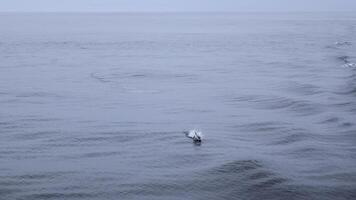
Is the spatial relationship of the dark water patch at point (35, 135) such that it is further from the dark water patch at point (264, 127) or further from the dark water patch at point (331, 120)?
the dark water patch at point (331, 120)

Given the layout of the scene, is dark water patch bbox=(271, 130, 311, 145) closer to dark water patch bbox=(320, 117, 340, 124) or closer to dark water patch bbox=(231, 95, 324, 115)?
dark water patch bbox=(320, 117, 340, 124)

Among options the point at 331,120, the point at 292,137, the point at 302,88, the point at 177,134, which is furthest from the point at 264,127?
the point at 302,88

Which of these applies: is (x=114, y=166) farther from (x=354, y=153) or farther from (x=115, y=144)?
(x=354, y=153)

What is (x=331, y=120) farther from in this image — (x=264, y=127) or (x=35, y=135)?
(x=35, y=135)

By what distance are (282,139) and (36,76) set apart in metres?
28.0

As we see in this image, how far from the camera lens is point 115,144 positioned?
22047 millimetres

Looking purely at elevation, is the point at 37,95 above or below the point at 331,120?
above

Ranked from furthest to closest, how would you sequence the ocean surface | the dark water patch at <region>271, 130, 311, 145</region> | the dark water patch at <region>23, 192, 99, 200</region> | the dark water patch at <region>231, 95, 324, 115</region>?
the dark water patch at <region>231, 95, 324, 115</region>
the dark water patch at <region>271, 130, 311, 145</region>
the ocean surface
the dark water patch at <region>23, 192, 99, 200</region>

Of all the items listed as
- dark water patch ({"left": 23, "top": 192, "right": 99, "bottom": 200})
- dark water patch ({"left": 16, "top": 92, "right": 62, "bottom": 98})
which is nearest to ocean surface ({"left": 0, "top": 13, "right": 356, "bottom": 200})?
dark water patch ({"left": 23, "top": 192, "right": 99, "bottom": 200})

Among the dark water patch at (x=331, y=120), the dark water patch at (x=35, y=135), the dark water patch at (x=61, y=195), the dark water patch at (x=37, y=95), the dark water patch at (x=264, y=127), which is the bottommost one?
the dark water patch at (x=61, y=195)

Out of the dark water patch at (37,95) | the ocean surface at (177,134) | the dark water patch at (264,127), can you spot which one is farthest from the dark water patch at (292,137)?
the dark water patch at (37,95)

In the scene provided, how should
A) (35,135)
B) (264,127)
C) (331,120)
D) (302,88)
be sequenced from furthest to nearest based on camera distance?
(302,88), (331,120), (264,127), (35,135)

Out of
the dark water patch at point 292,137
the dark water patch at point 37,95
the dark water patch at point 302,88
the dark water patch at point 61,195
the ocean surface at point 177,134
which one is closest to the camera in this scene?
the dark water patch at point 61,195

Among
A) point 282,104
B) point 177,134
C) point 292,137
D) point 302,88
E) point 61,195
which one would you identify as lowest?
point 61,195
